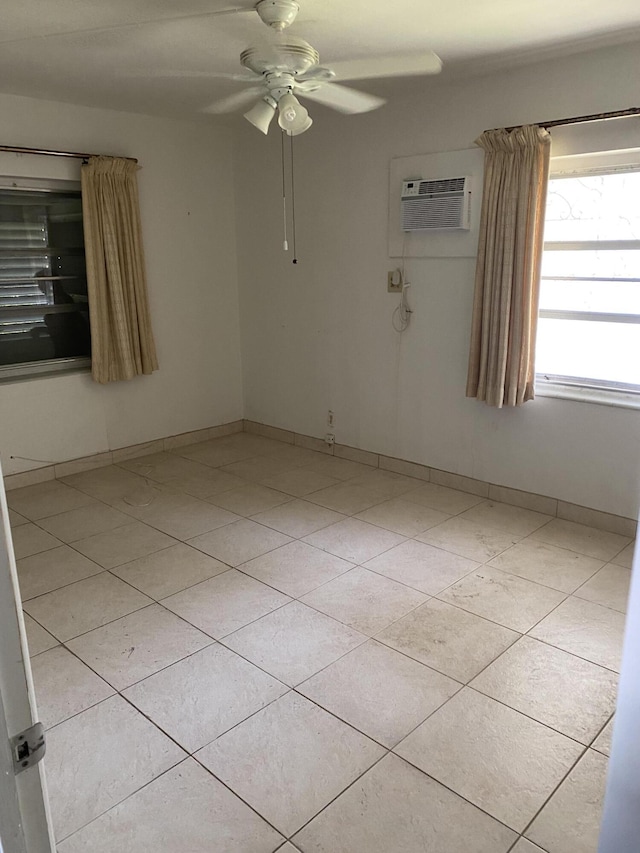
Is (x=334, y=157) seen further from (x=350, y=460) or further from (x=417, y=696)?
(x=417, y=696)

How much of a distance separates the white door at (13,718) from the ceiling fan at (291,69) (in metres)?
2.22

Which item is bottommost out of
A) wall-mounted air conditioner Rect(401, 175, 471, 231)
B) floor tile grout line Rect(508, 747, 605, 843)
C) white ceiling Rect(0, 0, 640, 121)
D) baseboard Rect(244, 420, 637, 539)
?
floor tile grout line Rect(508, 747, 605, 843)

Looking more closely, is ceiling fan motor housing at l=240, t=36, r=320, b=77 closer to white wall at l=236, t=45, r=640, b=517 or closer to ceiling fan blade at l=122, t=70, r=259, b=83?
ceiling fan blade at l=122, t=70, r=259, b=83

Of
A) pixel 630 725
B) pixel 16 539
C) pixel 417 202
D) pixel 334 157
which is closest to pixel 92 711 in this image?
pixel 16 539

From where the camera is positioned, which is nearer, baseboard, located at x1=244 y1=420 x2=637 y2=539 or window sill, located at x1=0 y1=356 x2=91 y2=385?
baseboard, located at x1=244 y1=420 x2=637 y2=539

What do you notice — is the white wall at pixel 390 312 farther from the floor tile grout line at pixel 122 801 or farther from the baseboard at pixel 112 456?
the floor tile grout line at pixel 122 801

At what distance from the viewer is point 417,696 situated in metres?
2.22

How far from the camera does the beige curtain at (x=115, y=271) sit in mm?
4227

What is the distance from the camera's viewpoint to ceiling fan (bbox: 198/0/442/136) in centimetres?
242

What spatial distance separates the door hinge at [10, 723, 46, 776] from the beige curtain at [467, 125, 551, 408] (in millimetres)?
3132

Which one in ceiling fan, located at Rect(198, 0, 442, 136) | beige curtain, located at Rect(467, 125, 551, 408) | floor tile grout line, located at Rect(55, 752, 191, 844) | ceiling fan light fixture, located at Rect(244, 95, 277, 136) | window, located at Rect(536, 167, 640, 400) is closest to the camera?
floor tile grout line, located at Rect(55, 752, 191, 844)

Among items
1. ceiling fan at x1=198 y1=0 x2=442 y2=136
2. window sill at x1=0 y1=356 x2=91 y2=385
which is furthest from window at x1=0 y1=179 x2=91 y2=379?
ceiling fan at x1=198 y1=0 x2=442 y2=136

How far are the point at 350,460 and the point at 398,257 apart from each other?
1.54 m

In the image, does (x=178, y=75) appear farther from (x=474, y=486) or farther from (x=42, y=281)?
(x=474, y=486)
